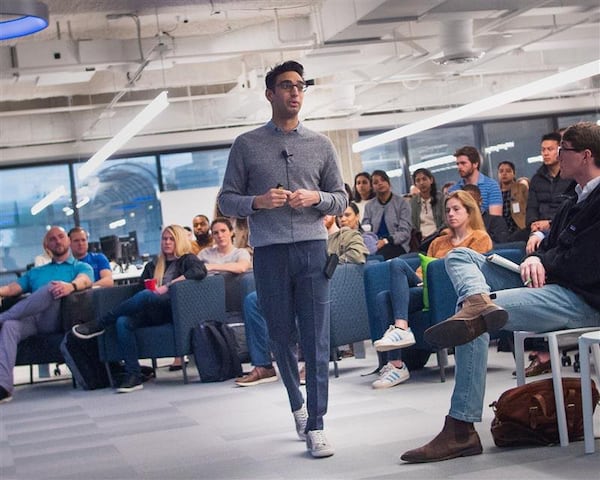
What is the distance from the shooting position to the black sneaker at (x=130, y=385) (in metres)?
7.19

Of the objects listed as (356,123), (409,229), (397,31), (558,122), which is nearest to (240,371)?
(409,229)

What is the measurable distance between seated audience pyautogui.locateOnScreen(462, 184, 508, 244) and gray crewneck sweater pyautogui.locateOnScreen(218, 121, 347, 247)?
3130 mm

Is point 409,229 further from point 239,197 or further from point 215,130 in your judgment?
point 215,130

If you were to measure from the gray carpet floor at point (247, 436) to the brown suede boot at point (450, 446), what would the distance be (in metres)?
0.04

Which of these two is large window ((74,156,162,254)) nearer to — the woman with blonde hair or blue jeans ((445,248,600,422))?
the woman with blonde hair

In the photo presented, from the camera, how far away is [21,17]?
277 inches

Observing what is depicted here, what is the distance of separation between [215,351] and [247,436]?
2.64 metres

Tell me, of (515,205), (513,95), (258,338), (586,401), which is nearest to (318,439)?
(586,401)

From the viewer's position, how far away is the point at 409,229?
877 cm

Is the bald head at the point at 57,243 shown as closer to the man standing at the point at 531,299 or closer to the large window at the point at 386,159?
Result: the man standing at the point at 531,299

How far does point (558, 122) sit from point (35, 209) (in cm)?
936

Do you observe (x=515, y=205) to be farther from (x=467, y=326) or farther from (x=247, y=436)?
(x=467, y=326)

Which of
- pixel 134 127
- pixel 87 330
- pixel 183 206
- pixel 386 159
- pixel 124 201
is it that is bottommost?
pixel 87 330

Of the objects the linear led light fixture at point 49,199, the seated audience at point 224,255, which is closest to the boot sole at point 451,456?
the seated audience at point 224,255
